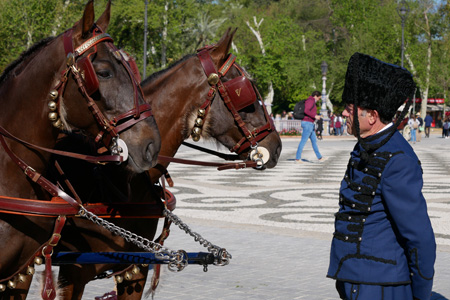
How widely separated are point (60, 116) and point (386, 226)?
1691 millimetres

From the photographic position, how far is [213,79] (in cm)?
466

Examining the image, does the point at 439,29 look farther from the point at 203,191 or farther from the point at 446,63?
the point at 203,191

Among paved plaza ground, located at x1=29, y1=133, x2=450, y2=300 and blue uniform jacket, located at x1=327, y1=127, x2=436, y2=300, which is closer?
blue uniform jacket, located at x1=327, y1=127, x2=436, y2=300

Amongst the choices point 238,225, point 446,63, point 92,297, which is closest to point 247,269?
point 92,297

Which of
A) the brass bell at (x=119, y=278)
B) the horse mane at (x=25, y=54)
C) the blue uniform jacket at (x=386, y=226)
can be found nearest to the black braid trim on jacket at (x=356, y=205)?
the blue uniform jacket at (x=386, y=226)

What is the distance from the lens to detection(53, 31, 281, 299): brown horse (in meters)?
4.27

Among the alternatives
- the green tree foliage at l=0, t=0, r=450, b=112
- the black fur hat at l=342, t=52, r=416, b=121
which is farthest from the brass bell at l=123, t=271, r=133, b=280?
the green tree foliage at l=0, t=0, r=450, b=112

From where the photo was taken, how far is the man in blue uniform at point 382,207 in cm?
318

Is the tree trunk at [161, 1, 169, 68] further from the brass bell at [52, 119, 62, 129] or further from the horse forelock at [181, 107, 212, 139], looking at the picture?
the brass bell at [52, 119, 62, 129]

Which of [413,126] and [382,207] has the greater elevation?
[382,207]

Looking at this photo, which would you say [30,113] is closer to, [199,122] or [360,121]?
[199,122]

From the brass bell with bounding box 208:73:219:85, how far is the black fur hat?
1.45 m

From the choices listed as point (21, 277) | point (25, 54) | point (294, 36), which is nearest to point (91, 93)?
point (25, 54)

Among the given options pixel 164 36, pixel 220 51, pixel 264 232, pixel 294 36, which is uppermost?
pixel 294 36
